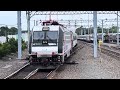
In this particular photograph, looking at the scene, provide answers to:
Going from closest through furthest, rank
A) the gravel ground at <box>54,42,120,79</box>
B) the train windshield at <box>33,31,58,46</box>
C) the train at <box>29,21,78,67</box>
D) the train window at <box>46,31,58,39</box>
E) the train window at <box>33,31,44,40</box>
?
the gravel ground at <box>54,42,120,79</box> < the train at <box>29,21,78,67</box> < the train windshield at <box>33,31,58,46</box> < the train window at <box>46,31,58,39</box> < the train window at <box>33,31,44,40</box>

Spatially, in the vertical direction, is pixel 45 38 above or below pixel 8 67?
above

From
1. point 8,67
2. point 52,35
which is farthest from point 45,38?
point 8,67

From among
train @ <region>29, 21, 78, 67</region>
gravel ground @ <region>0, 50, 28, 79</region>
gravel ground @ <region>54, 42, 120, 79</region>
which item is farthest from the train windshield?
gravel ground @ <region>0, 50, 28, 79</region>

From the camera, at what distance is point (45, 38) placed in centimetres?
1778

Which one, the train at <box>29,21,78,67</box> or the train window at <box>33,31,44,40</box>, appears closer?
the train at <box>29,21,78,67</box>

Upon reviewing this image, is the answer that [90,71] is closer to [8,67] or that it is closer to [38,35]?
[38,35]

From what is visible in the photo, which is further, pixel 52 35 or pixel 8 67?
pixel 8 67

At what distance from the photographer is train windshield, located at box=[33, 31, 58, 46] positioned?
17578mm

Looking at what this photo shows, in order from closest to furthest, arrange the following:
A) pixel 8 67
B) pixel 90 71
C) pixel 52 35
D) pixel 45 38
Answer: pixel 90 71
pixel 45 38
pixel 52 35
pixel 8 67

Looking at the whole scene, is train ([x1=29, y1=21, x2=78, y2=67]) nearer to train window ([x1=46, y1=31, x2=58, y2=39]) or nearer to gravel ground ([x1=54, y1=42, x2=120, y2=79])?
train window ([x1=46, y1=31, x2=58, y2=39])
